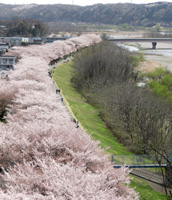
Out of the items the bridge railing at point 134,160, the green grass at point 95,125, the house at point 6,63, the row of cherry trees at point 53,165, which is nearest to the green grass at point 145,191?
the bridge railing at point 134,160

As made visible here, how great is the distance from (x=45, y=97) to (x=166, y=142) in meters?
12.2

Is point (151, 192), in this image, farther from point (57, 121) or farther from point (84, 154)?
point (84, 154)

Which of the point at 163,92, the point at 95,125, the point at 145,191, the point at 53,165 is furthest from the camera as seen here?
the point at 163,92

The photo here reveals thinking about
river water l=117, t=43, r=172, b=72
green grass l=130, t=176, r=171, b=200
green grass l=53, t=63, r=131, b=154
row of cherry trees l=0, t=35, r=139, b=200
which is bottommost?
green grass l=130, t=176, r=171, b=200

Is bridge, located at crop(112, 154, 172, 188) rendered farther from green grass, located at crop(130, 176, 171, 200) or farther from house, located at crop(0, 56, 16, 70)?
house, located at crop(0, 56, 16, 70)

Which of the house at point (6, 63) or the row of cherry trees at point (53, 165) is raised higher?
the row of cherry trees at point (53, 165)

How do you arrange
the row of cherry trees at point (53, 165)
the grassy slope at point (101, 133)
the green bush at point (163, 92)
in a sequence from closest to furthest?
the row of cherry trees at point (53, 165) < the grassy slope at point (101, 133) < the green bush at point (163, 92)

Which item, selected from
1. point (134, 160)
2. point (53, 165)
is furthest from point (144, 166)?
point (53, 165)

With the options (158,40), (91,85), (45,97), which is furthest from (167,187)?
(158,40)

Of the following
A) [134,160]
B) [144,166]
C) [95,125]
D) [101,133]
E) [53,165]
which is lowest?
[101,133]

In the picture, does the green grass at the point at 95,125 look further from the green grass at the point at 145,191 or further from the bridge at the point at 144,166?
the green grass at the point at 145,191

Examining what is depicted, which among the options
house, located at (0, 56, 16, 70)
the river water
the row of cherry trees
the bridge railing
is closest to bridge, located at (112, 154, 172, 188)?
the bridge railing

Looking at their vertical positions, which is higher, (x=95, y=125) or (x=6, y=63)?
(x=6, y=63)

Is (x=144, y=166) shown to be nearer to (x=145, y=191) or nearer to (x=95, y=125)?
(x=145, y=191)
